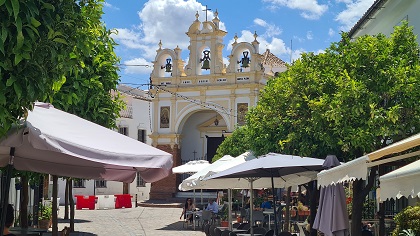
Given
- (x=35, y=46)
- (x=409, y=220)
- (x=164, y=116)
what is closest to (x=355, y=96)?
(x=409, y=220)

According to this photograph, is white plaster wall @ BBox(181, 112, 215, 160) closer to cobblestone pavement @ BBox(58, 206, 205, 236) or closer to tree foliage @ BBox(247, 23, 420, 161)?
cobblestone pavement @ BBox(58, 206, 205, 236)

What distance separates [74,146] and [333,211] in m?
7.27

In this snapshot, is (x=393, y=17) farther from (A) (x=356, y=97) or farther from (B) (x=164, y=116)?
(B) (x=164, y=116)

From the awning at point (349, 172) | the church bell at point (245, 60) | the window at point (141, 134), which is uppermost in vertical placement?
the church bell at point (245, 60)

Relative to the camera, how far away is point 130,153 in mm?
6270

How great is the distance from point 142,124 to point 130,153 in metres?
46.1

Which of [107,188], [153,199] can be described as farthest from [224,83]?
[107,188]

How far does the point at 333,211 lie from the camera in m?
12.1

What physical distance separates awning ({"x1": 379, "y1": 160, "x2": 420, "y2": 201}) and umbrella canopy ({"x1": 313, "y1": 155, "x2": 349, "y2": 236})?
474 cm

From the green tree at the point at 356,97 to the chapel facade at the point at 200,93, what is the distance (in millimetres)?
25554

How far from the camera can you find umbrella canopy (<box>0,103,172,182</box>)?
18.9 ft

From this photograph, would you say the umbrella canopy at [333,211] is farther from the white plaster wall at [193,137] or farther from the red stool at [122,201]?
the white plaster wall at [193,137]

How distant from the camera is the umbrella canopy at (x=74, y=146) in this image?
575 centimetres

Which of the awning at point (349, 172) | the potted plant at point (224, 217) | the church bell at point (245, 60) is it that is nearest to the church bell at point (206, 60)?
the church bell at point (245, 60)
